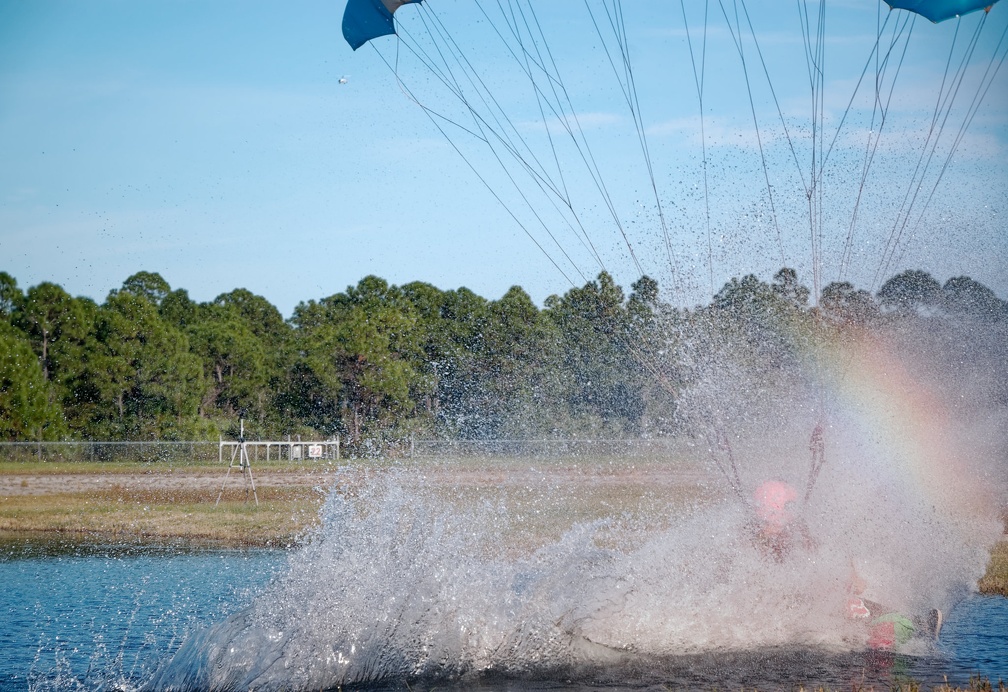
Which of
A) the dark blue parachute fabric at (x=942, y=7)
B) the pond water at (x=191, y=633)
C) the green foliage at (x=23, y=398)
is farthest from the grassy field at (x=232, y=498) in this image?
the dark blue parachute fabric at (x=942, y=7)

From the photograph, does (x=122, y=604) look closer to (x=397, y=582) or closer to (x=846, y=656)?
(x=397, y=582)

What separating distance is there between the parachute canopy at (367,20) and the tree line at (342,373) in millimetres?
28255

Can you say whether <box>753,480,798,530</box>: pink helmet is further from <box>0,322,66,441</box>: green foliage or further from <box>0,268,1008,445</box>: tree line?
<box>0,322,66,441</box>: green foliage

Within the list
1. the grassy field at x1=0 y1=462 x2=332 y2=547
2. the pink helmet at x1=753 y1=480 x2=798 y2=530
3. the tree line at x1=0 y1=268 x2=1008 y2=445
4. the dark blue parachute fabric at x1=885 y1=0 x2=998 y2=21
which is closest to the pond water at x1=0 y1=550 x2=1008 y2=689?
the pink helmet at x1=753 y1=480 x2=798 y2=530

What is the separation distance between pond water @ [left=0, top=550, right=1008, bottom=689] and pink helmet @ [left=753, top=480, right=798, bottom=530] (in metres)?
1.79

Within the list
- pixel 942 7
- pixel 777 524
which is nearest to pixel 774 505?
pixel 777 524

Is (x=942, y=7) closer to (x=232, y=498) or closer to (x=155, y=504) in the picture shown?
(x=232, y=498)

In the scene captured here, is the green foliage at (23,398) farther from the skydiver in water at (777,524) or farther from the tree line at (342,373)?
the skydiver in water at (777,524)

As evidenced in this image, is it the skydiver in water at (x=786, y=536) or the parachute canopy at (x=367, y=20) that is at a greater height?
the parachute canopy at (x=367, y=20)

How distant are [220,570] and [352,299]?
5629 cm

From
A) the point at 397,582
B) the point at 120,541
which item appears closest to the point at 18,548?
the point at 120,541

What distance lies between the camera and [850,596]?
1293 centimetres

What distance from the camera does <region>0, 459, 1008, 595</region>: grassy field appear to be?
79.5ft

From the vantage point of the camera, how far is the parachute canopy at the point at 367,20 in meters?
14.9
